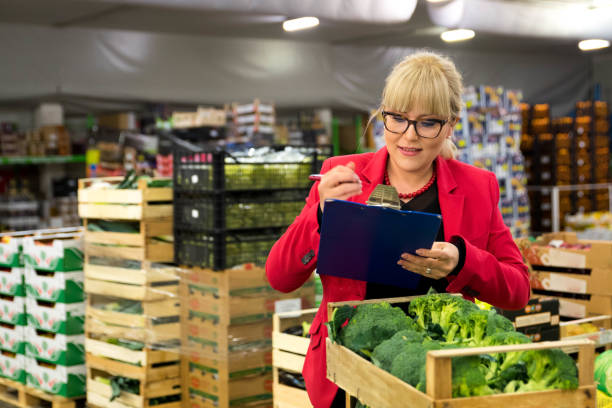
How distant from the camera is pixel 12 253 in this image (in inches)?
223

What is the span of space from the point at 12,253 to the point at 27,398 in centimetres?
115

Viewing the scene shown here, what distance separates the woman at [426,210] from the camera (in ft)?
6.08

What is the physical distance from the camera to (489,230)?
206 cm

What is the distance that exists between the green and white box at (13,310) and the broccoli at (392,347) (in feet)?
15.4

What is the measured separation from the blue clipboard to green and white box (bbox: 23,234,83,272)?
3883 mm

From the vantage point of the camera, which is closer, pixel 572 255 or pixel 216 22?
pixel 572 255

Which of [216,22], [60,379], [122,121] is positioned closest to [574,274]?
[60,379]

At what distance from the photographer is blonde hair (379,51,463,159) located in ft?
6.14

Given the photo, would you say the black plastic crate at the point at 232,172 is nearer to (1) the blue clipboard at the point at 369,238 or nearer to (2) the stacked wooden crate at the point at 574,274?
(2) the stacked wooden crate at the point at 574,274

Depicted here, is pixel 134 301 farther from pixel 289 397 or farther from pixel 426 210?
pixel 426 210

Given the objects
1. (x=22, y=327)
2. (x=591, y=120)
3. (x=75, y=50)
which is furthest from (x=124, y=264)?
(x=591, y=120)

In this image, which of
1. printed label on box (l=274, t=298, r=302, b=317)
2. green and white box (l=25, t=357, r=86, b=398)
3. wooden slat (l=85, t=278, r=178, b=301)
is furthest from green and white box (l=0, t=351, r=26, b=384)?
printed label on box (l=274, t=298, r=302, b=317)

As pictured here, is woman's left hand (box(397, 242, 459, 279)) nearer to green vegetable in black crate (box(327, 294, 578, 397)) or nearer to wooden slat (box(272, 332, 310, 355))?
green vegetable in black crate (box(327, 294, 578, 397))

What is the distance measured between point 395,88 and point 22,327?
4.67 metres
